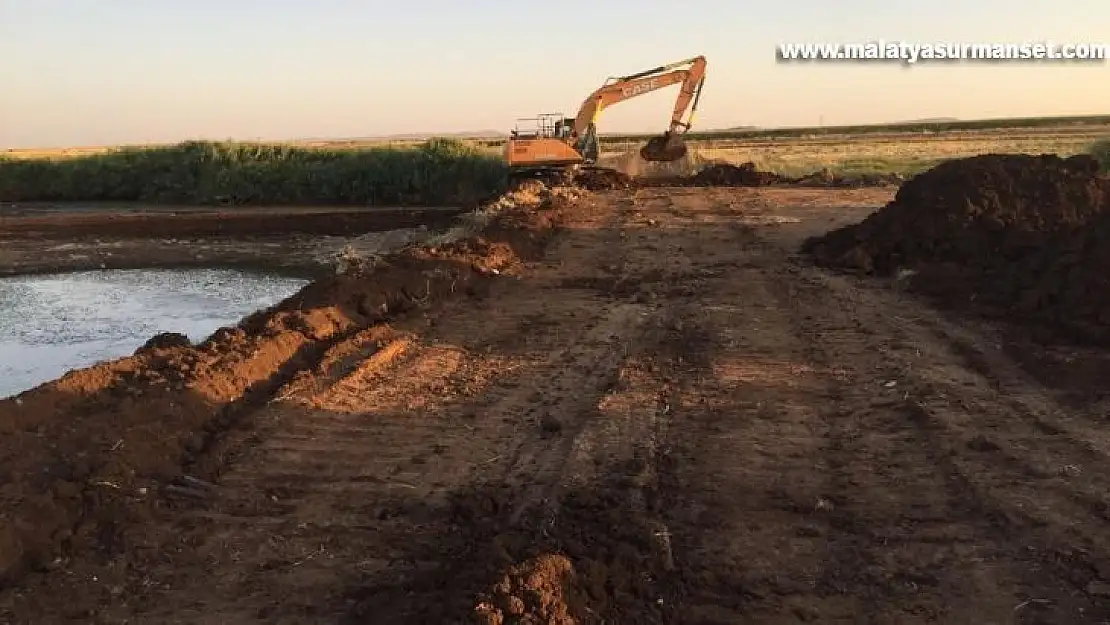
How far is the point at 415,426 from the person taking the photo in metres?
6.50

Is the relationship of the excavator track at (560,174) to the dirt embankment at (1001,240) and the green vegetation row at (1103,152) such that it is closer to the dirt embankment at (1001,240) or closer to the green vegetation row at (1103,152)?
the dirt embankment at (1001,240)

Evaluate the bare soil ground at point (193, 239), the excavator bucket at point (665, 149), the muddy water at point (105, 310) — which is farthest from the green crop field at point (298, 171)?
the muddy water at point (105, 310)

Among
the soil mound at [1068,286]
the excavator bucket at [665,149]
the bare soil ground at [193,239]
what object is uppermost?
the excavator bucket at [665,149]

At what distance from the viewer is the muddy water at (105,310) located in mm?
10730

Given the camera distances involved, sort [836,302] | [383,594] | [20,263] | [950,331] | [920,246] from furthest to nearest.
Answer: [20,263]
[920,246]
[836,302]
[950,331]
[383,594]

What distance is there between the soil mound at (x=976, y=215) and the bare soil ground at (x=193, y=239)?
11.9m

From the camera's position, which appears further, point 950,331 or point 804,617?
point 950,331

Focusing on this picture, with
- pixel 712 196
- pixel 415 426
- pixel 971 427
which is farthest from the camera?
pixel 712 196

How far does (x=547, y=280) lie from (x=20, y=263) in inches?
610

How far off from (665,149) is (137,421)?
75.0 ft

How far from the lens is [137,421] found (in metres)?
6.06

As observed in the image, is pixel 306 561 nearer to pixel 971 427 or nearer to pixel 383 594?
pixel 383 594

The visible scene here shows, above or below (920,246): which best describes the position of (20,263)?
below

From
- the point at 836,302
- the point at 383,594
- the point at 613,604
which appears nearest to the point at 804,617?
the point at 613,604
